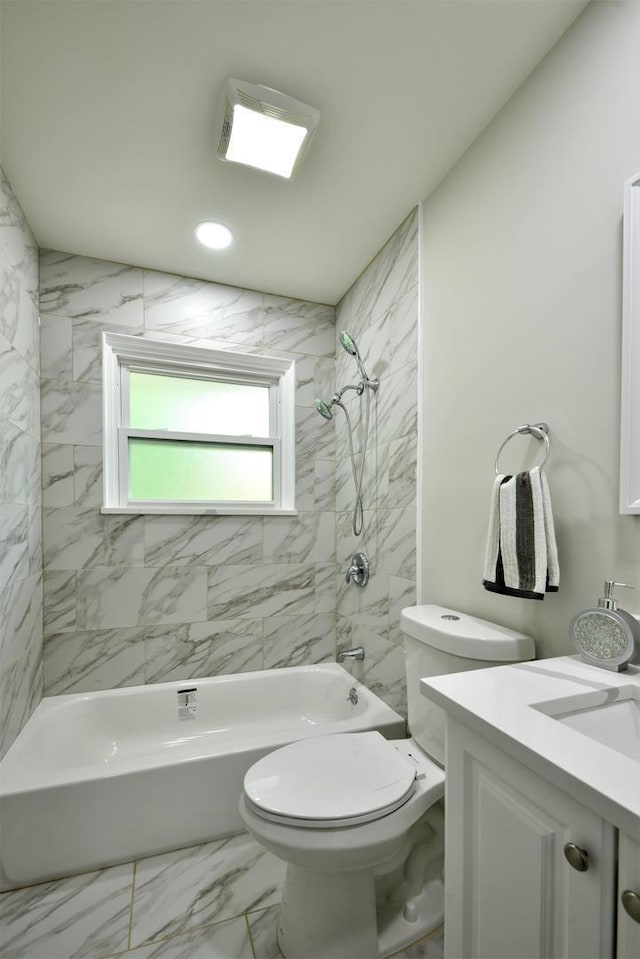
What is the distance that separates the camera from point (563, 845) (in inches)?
23.2

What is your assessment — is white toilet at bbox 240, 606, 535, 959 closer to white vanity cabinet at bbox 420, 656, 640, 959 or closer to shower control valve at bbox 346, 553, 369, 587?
white vanity cabinet at bbox 420, 656, 640, 959

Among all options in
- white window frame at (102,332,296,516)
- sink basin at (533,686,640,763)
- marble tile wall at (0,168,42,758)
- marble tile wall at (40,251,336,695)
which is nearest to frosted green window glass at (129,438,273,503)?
white window frame at (102,332,296,516)

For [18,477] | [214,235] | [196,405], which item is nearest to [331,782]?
[18,477]

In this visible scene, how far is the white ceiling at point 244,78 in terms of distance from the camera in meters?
1.13

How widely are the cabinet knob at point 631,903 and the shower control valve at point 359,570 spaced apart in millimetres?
1630

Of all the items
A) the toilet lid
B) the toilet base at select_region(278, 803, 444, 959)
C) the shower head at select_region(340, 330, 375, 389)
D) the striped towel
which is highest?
the shower head at select_region(340, 330, 375, 389)

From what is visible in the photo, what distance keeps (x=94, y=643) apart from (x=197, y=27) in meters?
2.32

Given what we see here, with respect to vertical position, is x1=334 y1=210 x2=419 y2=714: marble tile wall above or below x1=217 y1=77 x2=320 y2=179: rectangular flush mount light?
below

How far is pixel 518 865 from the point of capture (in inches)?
25.9

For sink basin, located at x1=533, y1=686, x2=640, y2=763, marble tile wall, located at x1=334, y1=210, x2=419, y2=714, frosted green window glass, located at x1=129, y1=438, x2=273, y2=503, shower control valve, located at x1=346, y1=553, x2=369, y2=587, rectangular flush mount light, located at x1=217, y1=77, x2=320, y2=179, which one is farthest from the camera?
frosted green window glass, located at x1=129, y1=438, x2=273, y2=503

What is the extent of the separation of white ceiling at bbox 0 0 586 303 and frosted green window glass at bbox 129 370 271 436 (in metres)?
0.69

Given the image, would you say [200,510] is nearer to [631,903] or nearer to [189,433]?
[189,433]

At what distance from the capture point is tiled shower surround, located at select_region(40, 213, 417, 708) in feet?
6.46

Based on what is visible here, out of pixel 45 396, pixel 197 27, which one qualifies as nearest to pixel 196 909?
pixel 45 396
